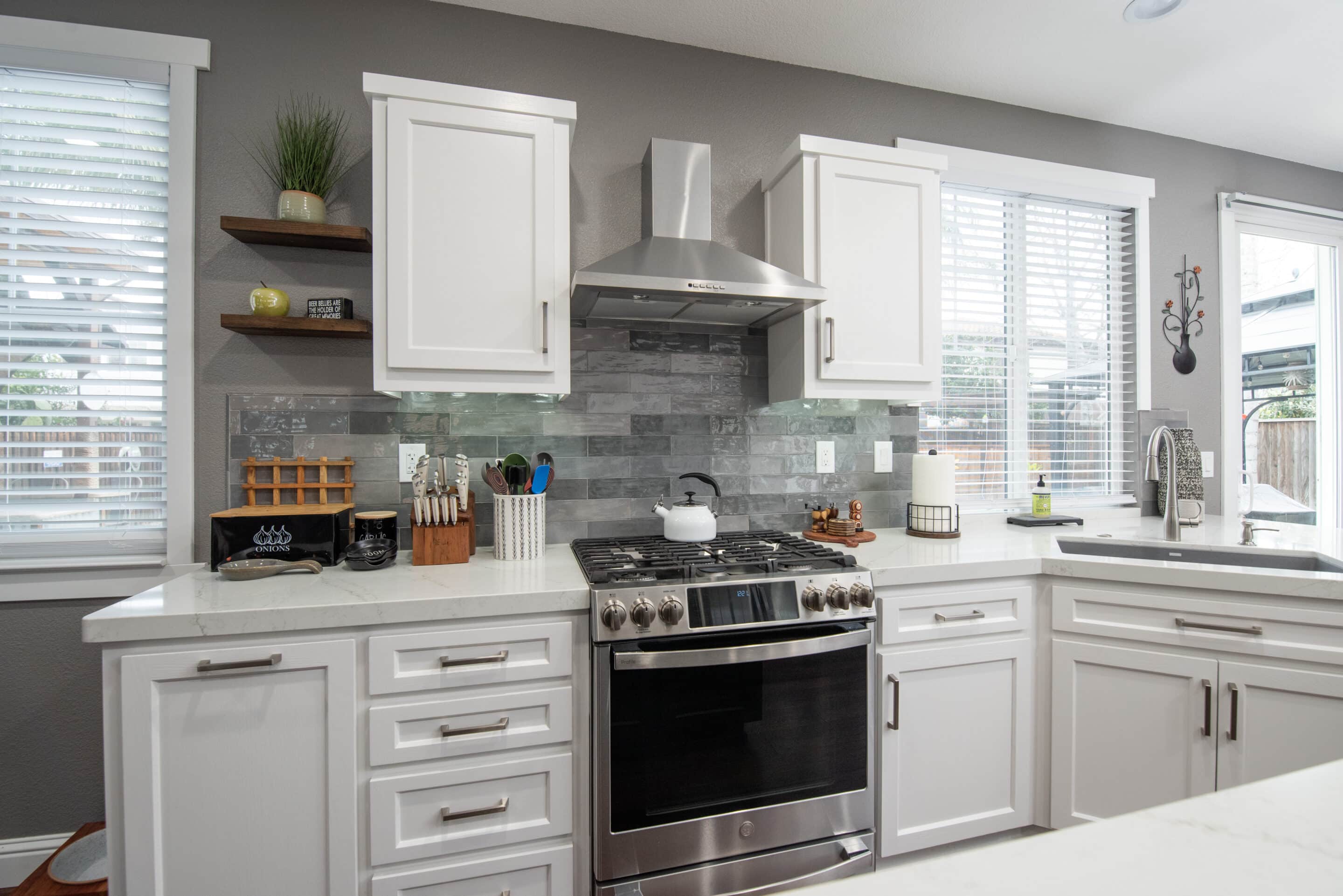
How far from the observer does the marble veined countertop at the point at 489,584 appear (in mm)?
1318

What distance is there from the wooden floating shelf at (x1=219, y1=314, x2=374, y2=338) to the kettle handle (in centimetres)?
110

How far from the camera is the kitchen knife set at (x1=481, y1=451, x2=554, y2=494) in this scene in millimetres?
1877

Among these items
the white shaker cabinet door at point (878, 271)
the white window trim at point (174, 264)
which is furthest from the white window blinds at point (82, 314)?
the white shaker cabinet door at point (878, 271)

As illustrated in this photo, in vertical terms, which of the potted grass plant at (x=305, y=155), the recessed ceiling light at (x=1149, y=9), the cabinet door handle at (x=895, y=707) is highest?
the recessed ceiling light at (x=1149, y=9)

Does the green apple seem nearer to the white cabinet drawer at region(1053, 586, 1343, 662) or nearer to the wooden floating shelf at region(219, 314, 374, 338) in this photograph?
the wooden floating shelf at region(219, 314, 374, 338)

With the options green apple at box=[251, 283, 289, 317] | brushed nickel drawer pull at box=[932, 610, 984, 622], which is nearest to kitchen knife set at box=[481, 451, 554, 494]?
green apple at box=[251, 283, 289, 317]

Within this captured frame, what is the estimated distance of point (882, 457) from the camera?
252cm

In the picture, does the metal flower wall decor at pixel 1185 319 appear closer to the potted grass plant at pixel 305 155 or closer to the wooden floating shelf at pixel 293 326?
the wooden floating shelf at pixel 293 326

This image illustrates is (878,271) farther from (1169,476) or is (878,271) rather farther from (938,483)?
(1169,476)

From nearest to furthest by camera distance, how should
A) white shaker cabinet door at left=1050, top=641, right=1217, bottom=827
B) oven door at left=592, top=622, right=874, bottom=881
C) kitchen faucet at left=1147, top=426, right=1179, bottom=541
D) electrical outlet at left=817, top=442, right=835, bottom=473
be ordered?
1. oven door at left=592, top=622, right=874, bottom=881
2. white shaker cabinet door at left=1050, top=641, right=1217, bottom=827
3. kitchen faucet at left=1147, top=426, right=1179, bottom=541
4. electrical outlet at left=817, top=442, right=835, bottom=473

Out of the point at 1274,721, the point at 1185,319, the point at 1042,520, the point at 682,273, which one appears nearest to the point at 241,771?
the point at 682,273

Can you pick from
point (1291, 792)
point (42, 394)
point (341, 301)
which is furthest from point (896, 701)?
point (42, 394)

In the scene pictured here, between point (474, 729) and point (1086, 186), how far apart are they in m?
3.33

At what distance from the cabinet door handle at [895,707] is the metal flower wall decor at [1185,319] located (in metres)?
2.42
